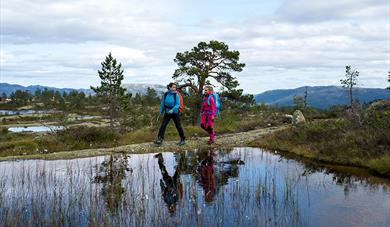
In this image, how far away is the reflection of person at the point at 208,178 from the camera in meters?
9.41

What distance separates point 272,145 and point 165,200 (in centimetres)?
944

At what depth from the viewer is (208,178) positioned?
11258 millimetres

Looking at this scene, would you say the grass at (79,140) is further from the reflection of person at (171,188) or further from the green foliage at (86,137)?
the reflection of person at (171,188)

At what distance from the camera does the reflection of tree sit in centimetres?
882

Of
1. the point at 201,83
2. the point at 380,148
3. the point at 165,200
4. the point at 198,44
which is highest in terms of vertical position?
the point at 198,44

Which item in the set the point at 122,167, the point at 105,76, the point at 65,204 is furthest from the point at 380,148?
the point at 105,76

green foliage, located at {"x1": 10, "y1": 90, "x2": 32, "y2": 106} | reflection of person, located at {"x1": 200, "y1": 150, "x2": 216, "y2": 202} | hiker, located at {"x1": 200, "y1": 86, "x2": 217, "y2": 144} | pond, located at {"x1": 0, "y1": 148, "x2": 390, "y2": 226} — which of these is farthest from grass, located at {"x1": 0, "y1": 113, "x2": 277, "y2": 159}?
green foliage, located at {"x1": 10, "y1": 90, "x2": 32, "y2": 106}

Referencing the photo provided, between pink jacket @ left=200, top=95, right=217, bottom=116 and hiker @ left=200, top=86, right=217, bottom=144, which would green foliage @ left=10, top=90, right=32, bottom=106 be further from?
pink jacket @ left=200, top=95, right=217, bottom=116

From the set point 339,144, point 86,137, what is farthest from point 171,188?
point 86,137

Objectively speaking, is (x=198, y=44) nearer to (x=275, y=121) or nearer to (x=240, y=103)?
(x=240, y=103)

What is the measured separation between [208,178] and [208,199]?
2.27 metres

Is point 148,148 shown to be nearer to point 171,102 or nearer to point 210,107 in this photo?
point 171,102

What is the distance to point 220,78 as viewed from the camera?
3122 cm

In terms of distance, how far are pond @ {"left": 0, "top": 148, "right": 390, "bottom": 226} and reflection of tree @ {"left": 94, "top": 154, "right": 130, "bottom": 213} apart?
3cm
